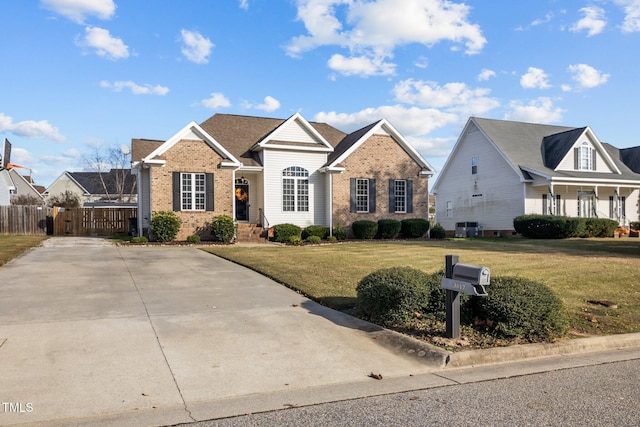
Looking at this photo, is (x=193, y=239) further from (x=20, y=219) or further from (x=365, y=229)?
(x=20, y=219)

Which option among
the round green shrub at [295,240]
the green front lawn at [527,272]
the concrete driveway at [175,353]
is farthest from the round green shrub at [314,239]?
the concrete driveway at [175,353]

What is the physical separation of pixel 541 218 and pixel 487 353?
24.0m

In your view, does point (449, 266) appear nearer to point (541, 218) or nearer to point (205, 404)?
point (205, 404)

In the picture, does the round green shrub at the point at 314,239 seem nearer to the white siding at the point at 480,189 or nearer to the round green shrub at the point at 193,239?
the round green shrub at the point at 193,239

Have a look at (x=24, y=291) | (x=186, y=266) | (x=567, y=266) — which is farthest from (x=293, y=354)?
(x=567, y=266)

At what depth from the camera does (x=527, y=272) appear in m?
12.5

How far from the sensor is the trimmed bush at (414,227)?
27094 millimetres

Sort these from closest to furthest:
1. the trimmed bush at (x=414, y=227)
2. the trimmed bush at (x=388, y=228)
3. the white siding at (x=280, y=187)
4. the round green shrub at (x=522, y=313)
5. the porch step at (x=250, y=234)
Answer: the round green shrub at (x=522, y=313), the porch step at (x=250, y=234), the white siding at (x=280, y=187), the trimmed bush at (x=388, y=228), the trimmed bush at (x=414, y=227)

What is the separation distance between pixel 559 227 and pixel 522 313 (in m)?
22.6

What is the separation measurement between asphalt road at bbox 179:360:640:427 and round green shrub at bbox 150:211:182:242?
1903 centimetres

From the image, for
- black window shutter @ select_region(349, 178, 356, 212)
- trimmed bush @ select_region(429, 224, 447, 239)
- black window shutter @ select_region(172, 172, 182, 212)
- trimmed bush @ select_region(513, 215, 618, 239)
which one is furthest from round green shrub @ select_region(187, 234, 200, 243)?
trimmed bush @ select_region(513, 215, 618, 239)

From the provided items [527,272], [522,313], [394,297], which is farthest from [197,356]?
[527,272]

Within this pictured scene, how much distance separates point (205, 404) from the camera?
4629 mm

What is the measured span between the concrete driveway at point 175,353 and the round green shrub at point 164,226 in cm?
1194
